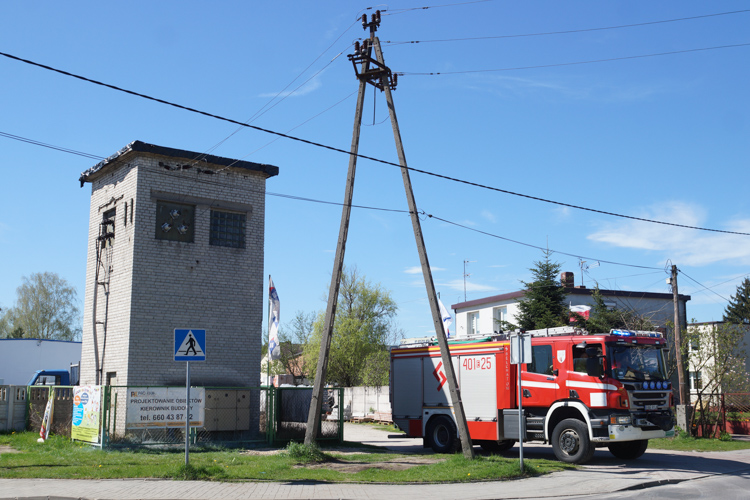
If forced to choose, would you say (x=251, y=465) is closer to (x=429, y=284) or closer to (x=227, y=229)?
(x=429, y=284)

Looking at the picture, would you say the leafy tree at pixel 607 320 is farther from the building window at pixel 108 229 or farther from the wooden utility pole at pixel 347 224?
the building window at pixel 108 229

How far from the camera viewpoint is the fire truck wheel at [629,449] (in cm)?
1653

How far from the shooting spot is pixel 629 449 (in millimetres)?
16609

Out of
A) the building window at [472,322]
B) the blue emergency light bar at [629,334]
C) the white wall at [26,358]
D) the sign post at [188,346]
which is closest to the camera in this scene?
the sign post at [188,346]

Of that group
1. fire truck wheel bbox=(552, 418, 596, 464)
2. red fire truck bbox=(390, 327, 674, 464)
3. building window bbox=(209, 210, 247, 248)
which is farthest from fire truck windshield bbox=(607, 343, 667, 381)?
building window bbox=(209, 210, 247, 248)

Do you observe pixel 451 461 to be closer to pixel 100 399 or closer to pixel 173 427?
pixel 173 427

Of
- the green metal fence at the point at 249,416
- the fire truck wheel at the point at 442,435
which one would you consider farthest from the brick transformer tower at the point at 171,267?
the fire truck wheel at the point at 442,435

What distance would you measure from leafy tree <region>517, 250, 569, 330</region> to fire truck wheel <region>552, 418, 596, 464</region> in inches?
765

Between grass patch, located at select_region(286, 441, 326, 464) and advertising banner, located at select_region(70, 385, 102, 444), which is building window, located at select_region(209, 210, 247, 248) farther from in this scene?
grass patch, located at select_region(286, 441, 326, 464)

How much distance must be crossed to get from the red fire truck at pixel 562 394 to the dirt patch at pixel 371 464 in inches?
87.1

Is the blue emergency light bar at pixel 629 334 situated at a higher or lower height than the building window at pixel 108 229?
lower

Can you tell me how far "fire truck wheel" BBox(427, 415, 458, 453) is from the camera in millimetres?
17938

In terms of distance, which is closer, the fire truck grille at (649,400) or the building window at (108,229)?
the fire truck grille at (649,400)

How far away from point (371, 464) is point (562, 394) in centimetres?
471
